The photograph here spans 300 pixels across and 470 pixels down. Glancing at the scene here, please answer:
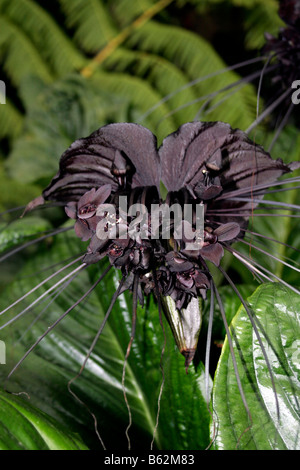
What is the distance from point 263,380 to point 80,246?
37 centimetres

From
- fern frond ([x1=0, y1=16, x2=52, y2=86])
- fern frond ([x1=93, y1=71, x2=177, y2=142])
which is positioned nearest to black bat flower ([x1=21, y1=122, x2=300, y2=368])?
fern frond ([x1=93, y1=71, x2=177, y2=142])

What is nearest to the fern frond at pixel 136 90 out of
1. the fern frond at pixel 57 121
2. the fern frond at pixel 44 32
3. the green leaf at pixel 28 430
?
the fern frond at pixel 44 32

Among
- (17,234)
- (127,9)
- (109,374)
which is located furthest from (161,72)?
(109,374)

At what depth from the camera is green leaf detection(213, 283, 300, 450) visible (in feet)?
1.37

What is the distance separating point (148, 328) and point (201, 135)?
0.82 ft

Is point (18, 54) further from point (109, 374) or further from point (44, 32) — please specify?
point (109, 374)

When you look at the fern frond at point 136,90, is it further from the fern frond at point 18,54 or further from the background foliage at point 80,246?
the fern frond at point 18,54

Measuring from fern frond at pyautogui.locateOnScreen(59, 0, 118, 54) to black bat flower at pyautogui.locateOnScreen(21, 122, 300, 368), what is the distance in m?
1.26

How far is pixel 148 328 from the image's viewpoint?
0.57 metres

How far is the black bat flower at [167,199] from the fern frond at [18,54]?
118cm

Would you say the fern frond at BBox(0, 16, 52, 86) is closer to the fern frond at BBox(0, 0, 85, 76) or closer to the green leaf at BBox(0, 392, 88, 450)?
the fern frond at BBox(0, 0, 85, 76)

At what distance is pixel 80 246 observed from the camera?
0.71 m

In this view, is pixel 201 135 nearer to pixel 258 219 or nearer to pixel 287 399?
pixel 287 399
